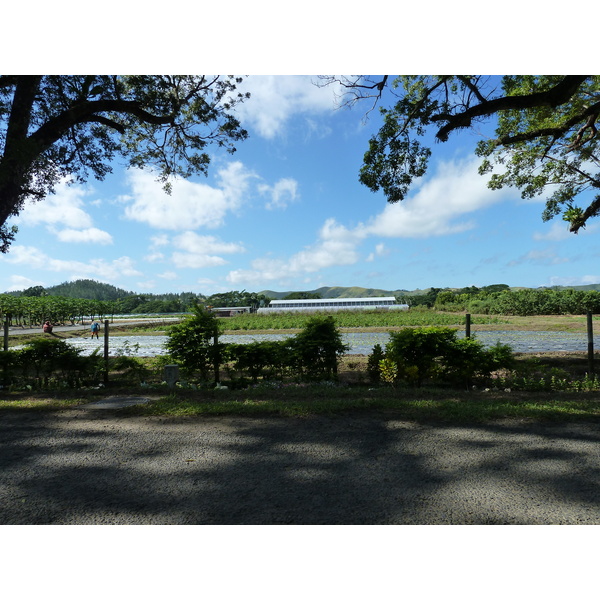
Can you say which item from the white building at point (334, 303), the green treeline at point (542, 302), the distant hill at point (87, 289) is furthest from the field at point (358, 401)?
the distant hill at point (87, 289)

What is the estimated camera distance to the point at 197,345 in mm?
6863

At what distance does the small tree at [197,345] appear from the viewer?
6855 mm

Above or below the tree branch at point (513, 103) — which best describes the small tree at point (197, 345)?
below

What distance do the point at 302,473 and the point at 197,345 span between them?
15.1 ft

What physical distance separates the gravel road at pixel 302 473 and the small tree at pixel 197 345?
2.79 m

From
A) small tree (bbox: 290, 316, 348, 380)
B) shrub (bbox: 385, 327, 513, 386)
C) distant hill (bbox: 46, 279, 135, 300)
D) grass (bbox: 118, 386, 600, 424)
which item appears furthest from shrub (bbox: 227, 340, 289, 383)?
distant hill (bbox: 46, 279, 135, 300)

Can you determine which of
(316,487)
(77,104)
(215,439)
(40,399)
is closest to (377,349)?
(215,439)

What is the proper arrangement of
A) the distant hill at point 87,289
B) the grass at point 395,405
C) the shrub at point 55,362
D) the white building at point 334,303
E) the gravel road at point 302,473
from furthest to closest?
the distant hill at point 87,289 → the white building at point 334,303 → the shrub at point 55,362 → the grass at point 395,405 → the gravel road at point 302,473

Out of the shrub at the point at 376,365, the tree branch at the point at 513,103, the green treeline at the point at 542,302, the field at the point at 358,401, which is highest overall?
the tree branch at the point at 513,103

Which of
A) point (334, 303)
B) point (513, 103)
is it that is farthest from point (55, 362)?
point (334, 303)

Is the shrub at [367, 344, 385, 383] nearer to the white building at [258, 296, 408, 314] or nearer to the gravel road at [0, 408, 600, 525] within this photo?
the gravel road at [0, 408, 600, 525]

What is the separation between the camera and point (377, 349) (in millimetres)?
6645

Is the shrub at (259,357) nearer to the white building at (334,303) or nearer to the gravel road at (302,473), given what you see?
the gravel road at (302,473)

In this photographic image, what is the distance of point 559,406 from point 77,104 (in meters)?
10.6
